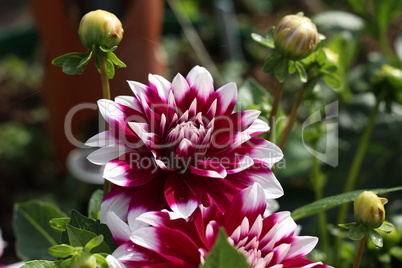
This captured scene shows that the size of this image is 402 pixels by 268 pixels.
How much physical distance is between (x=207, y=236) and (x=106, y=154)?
0.31 ft

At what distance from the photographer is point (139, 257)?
0.40 metres

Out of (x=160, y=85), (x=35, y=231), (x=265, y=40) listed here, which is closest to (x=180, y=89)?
(x=160, y=85)

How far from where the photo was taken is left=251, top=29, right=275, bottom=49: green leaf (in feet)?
1.73

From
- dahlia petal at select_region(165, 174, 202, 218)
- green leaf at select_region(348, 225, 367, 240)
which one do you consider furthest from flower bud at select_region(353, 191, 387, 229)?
dahlia petal at select_region(165, 174, 202, 218)

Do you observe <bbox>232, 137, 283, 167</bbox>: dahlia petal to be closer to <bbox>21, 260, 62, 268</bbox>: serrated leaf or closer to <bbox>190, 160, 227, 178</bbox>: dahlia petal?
<bbox>190, 160, 227, 178</bbox>: dahlia petal

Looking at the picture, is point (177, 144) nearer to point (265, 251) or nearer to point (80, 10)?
point (265, 251)

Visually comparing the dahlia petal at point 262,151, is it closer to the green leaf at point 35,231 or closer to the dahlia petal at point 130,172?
the dahlia petal at point 130,172

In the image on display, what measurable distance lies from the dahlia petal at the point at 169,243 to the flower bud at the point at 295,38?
189 mm

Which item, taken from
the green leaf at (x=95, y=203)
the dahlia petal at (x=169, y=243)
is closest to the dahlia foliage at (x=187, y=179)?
the dahlia petal at (x=169, y=243)

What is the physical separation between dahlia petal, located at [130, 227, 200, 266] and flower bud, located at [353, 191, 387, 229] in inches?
4.8

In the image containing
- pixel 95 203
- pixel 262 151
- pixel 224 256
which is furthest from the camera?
pixel 95 203

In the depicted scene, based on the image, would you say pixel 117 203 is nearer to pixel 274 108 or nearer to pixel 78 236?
pixel 78 236

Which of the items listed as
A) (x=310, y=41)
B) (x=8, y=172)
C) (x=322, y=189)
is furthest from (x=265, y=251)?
(x=8, y=172)

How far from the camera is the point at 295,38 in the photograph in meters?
0.49
